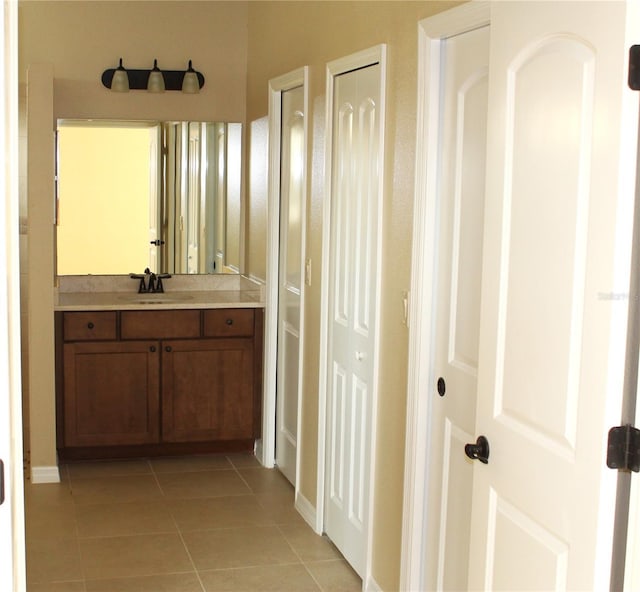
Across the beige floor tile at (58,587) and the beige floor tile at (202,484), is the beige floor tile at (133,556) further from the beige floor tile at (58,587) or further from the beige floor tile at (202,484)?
the beige floor tile at (202,484)

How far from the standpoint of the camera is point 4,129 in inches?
62.6

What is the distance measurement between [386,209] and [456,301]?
606mm

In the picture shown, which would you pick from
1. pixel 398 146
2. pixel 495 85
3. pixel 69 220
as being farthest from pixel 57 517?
pixel 495 85

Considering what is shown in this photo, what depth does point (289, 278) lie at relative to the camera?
4.80 metres

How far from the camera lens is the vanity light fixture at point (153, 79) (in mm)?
5422

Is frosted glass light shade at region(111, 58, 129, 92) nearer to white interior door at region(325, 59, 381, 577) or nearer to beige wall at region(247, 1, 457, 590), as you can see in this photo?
beige wall at region(247, 1, 457, 590)

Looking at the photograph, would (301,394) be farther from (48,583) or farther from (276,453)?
(48,583)

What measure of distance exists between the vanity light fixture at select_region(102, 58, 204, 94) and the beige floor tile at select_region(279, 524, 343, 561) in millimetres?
2738

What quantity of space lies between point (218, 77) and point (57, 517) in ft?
9.26

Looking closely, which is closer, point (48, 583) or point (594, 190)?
point (594, 190)

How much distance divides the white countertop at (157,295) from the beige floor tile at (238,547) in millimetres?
1410

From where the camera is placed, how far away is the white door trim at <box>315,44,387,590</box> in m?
3.34

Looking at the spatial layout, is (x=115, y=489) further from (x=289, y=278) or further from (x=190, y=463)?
(x=289, y=278)

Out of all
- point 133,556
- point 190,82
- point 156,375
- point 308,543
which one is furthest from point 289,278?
point 133,556
